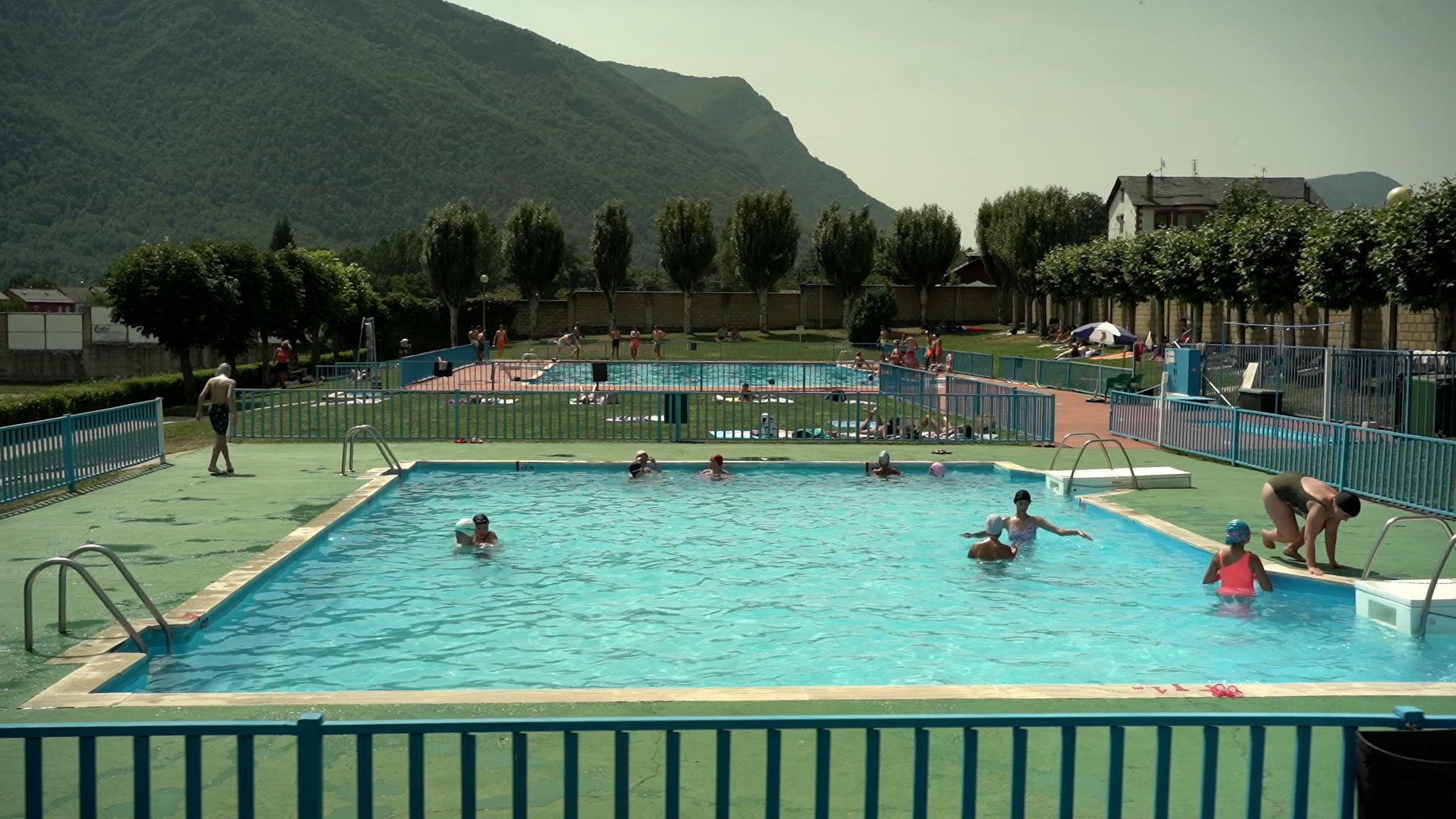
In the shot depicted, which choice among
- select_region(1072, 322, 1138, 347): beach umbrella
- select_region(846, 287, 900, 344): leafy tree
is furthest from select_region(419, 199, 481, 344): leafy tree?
select_region(1072, 322, 1138, 347): beach umbrella

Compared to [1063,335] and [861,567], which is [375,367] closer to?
[861,567]

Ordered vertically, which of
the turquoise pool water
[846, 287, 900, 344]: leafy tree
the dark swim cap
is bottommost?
the turquoise pool water

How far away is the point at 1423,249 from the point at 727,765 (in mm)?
29054

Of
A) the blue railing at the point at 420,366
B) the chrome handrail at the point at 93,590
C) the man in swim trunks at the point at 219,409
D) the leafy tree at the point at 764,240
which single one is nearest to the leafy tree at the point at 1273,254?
the blue railing at the point at 420,366

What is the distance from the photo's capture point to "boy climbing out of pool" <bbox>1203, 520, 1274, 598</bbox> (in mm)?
12516

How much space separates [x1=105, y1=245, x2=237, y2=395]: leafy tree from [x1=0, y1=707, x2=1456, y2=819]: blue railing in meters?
A: 28.7

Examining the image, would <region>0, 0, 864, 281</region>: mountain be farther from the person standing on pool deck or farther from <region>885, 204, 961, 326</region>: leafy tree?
the person standing on pool deck

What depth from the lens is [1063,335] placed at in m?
62.3

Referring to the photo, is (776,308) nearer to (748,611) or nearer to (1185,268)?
(1185,268)

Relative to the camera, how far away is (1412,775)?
4.84 m

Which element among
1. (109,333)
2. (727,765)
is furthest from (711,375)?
(727,765)

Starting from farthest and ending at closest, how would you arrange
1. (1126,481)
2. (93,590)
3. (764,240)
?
(764,240), (1126,481), (93,590)

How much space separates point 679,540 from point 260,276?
25.1m

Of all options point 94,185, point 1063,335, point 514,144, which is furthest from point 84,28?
point 1063,335
